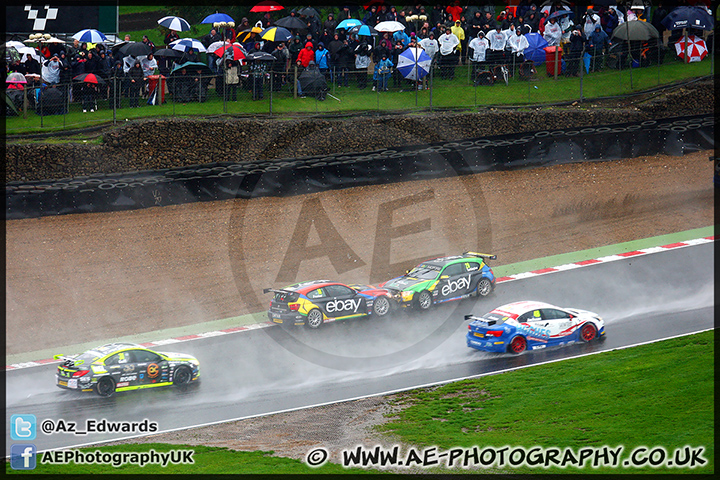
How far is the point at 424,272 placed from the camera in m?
20.8

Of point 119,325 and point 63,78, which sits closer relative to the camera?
point 119,325

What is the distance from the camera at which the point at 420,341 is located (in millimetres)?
19047

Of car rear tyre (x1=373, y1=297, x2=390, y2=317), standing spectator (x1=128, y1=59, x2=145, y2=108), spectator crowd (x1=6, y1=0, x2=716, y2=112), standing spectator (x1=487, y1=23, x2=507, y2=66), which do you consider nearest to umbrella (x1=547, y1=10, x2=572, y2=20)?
spectator crowd (x1=6, y1=0, x2=716, y2=112)

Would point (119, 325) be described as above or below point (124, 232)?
below

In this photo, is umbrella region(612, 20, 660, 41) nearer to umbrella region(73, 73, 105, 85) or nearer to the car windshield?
the car windshield

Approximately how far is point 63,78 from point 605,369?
19295 mm

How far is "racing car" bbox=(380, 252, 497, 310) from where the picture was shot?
66.1ft

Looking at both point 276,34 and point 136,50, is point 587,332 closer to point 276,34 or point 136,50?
point 276,34

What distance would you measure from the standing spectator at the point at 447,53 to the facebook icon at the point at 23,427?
717 inches

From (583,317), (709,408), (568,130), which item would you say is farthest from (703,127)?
(709,408)

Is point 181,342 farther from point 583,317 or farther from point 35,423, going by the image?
point 583,317

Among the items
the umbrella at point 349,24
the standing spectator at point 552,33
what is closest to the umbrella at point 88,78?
the umbrella at point 349,24

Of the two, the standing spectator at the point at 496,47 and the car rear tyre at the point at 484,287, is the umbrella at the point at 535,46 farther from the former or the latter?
the car rear tyre at the point at 484,287

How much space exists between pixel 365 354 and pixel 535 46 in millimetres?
15042
